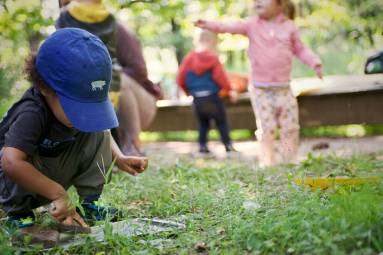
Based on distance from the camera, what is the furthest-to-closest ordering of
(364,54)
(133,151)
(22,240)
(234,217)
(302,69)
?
(302,69), (364,54), (133,151), (234,217), (22,240)

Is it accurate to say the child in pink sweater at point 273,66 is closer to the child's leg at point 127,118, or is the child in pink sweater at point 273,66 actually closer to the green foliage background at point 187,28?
the child's leg at point 127,118

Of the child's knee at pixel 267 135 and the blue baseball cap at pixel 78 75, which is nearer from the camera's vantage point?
the blue baseball cap at pixel 78 75

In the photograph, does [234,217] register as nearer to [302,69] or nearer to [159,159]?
[159,159]

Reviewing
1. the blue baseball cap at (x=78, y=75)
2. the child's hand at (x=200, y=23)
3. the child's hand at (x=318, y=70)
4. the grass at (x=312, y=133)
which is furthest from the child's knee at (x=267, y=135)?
the blue baseball cap at (x=78, y=75)

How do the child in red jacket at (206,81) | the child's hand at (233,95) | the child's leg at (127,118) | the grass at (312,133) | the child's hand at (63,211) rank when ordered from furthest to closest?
the grass at (312,133), the child's hand at (233,95), the child in red jacket at (206,81), the child's leg at (127,118), the child's hand at (63,211)

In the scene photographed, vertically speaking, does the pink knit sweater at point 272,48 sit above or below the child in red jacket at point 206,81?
above

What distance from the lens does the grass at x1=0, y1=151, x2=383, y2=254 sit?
188cm

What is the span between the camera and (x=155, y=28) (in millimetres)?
9180

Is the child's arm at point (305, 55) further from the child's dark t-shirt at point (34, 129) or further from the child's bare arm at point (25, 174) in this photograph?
the child's bare arm at point (25, 174)

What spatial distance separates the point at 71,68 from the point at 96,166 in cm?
63

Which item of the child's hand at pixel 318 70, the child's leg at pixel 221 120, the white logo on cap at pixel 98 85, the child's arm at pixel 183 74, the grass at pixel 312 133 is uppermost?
the white logo on cap at pixel 98 85

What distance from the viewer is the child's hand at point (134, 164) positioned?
267 centimetres

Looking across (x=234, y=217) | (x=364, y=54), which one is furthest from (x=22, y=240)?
(x=364, y=54)

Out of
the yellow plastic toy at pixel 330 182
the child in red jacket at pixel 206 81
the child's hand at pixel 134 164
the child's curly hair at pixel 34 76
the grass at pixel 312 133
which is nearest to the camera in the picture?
the child's curly hair at pixel 34 76
